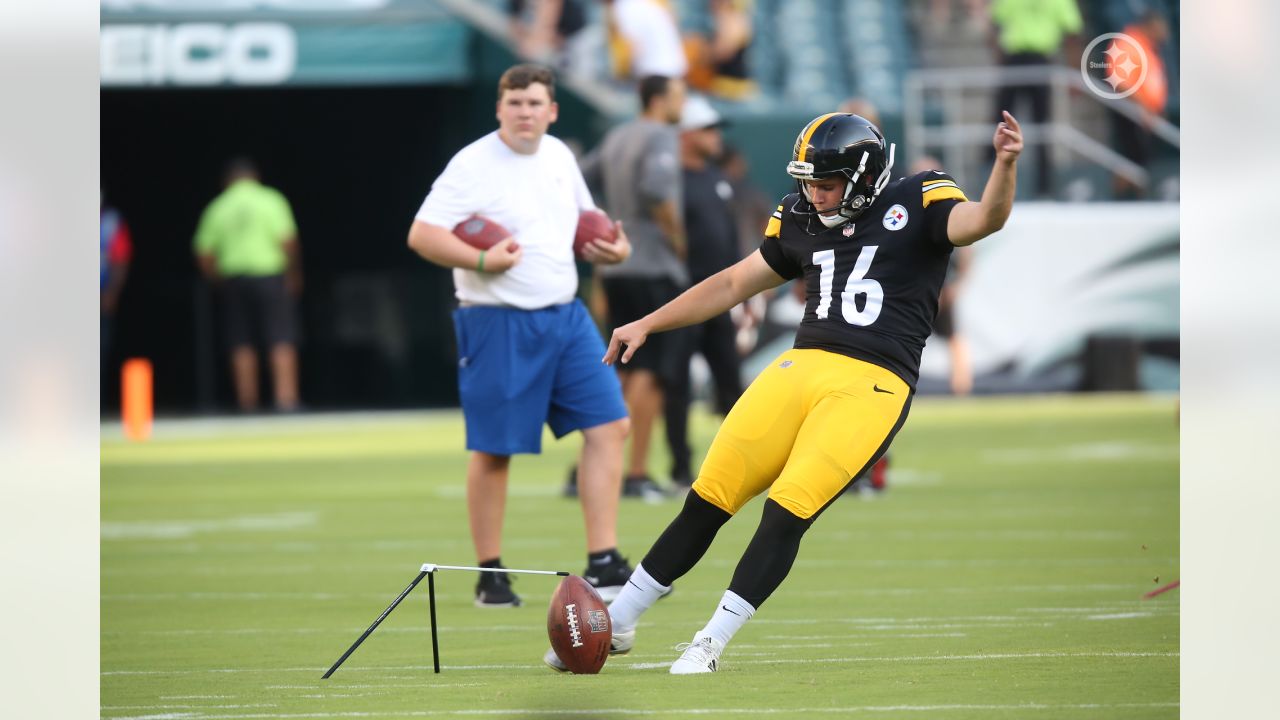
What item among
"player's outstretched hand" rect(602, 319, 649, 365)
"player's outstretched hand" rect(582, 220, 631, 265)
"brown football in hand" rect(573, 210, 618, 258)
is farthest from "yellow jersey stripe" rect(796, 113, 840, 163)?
"brown football in hand" rect(573, 210, 618, 258)

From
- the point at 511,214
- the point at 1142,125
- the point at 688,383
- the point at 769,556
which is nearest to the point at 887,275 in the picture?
the point at 769,556

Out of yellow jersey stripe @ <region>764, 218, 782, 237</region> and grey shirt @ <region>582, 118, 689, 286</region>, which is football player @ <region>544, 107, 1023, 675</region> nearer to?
yellow jersey stripe @ <region>764, 218, 782, 237</region>

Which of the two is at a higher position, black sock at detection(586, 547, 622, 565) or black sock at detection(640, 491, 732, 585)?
black sock at detection(640, 491, 732, 585)

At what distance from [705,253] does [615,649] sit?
260 inches

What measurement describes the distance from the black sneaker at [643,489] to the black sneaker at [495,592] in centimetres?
412

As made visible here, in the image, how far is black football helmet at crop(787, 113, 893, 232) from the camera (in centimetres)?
637

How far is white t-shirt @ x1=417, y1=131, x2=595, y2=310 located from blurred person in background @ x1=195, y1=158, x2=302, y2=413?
44.7 ft

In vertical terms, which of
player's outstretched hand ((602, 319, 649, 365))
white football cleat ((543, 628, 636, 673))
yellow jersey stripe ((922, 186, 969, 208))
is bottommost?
white football cleat ((543, 628, 636, 673))

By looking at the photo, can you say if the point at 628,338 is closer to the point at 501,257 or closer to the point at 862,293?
the point at 862,293

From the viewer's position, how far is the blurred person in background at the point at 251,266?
21906 mm

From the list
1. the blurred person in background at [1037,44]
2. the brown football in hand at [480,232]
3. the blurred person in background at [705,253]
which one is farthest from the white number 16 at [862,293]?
the blurred person in background at [1037,44]

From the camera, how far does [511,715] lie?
576 centimetres

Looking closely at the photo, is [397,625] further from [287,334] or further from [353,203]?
[353,203]

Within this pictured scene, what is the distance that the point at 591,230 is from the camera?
28.3 feet
